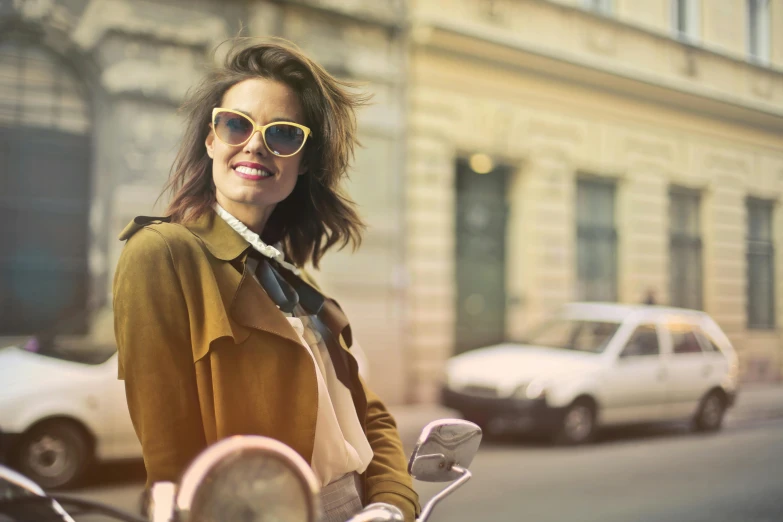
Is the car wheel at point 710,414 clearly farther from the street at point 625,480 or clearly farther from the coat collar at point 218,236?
the coat collar at point 218,236

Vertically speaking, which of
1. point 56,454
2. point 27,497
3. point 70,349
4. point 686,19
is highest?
point 686,19

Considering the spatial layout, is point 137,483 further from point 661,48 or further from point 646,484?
point 661,48

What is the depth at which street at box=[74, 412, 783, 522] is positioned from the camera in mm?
4820

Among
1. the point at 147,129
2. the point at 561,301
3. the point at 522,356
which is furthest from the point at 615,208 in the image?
the point at 147,129

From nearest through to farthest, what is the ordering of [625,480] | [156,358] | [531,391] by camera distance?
[156,358], [625,480], [531,391]

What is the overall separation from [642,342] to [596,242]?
1636 millimetres

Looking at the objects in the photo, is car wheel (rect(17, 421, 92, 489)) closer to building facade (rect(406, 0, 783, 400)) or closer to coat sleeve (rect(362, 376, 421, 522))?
building facade (rect(406, 0, 783, 400))

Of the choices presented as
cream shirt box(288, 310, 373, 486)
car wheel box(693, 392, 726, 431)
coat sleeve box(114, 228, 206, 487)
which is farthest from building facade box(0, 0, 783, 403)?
coat sleeve box(114, 228, 206, 487)

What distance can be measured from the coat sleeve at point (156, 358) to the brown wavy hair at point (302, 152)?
229mm

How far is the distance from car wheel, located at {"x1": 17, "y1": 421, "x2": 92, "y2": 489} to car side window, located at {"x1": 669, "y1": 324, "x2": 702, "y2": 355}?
478 cm

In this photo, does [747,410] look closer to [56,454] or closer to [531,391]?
[531,391]

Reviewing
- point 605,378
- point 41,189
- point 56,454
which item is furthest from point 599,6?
point 56,454

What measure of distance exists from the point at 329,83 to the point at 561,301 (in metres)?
7.35

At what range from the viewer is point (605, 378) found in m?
7.12
